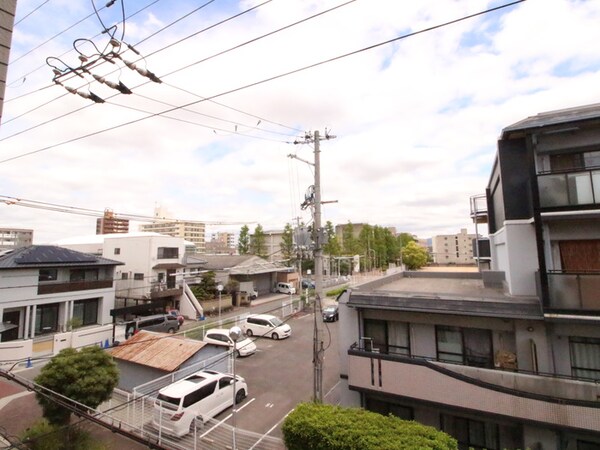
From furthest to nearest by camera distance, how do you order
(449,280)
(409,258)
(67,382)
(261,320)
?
1. (409,258)
2. (261,320)
3. (449,280)
4. (67,382)

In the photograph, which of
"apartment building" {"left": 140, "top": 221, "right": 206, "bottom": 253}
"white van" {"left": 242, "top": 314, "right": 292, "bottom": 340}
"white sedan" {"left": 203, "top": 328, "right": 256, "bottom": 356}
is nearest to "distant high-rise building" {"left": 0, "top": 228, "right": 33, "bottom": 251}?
"apartment building" {"left": 140, "top": 221, "right": 206, "bottom": 253}

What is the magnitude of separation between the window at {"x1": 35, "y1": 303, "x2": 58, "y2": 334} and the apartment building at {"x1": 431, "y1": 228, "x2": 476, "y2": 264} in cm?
9590

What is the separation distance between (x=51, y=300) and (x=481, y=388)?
25.9 metres

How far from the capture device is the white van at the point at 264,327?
900 inches

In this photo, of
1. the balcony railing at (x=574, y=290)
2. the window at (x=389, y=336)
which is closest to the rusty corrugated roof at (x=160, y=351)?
the window at (x=389, y=336)

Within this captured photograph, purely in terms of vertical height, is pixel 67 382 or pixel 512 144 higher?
pixel 512 144

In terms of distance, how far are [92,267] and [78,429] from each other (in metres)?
17.4

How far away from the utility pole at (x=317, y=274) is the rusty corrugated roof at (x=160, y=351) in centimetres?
698

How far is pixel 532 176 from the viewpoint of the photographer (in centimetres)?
828

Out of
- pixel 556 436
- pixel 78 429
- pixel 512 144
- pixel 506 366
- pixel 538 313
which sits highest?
pixel 512 144

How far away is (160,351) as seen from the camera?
47.6ft

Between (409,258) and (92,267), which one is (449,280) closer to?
(92,267)

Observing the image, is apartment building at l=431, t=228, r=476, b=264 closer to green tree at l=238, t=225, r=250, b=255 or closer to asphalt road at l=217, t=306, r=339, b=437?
green tree at l=238, t=225, r=250, b=255

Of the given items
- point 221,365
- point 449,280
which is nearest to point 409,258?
point 449,280
